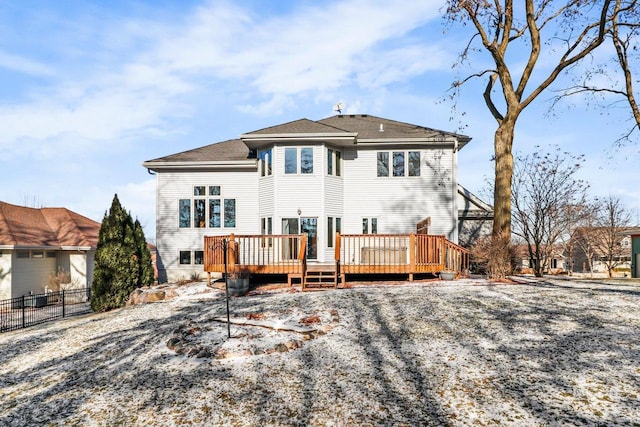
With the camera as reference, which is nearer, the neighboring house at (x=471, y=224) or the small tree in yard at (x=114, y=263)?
the small tree in yard at (x=114, y=263)

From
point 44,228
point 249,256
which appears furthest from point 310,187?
point 44,228

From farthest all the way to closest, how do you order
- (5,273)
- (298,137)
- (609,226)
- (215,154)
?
(609,226) < (5,273) < (215,154) < (298,137)

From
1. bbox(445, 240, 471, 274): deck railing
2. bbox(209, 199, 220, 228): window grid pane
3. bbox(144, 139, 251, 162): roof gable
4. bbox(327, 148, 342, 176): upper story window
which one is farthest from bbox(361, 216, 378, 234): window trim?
bbox(209, 199, 220, 228): window grid pane

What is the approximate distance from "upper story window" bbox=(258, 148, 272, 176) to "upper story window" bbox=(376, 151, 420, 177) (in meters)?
4.67

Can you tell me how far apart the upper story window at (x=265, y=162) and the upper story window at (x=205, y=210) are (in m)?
2.34

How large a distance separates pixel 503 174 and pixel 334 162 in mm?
6784

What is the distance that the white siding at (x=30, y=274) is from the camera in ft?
65.9

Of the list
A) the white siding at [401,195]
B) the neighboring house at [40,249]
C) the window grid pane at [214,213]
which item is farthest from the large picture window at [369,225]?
the neighboring house at [40,249]

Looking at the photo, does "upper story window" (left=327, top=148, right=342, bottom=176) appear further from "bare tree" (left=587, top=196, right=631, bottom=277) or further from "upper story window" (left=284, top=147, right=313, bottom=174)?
"bare tree" (left=587, top=196, right=631, bottom=277)

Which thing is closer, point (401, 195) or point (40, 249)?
point (401, 195)

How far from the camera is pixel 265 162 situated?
1655cm

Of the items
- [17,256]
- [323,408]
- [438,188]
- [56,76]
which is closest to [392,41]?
[438,188]

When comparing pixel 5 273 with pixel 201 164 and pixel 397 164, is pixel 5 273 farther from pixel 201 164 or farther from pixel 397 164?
pixel 397 164

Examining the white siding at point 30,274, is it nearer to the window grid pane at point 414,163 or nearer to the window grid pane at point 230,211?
the window grid pane at point 230,211
